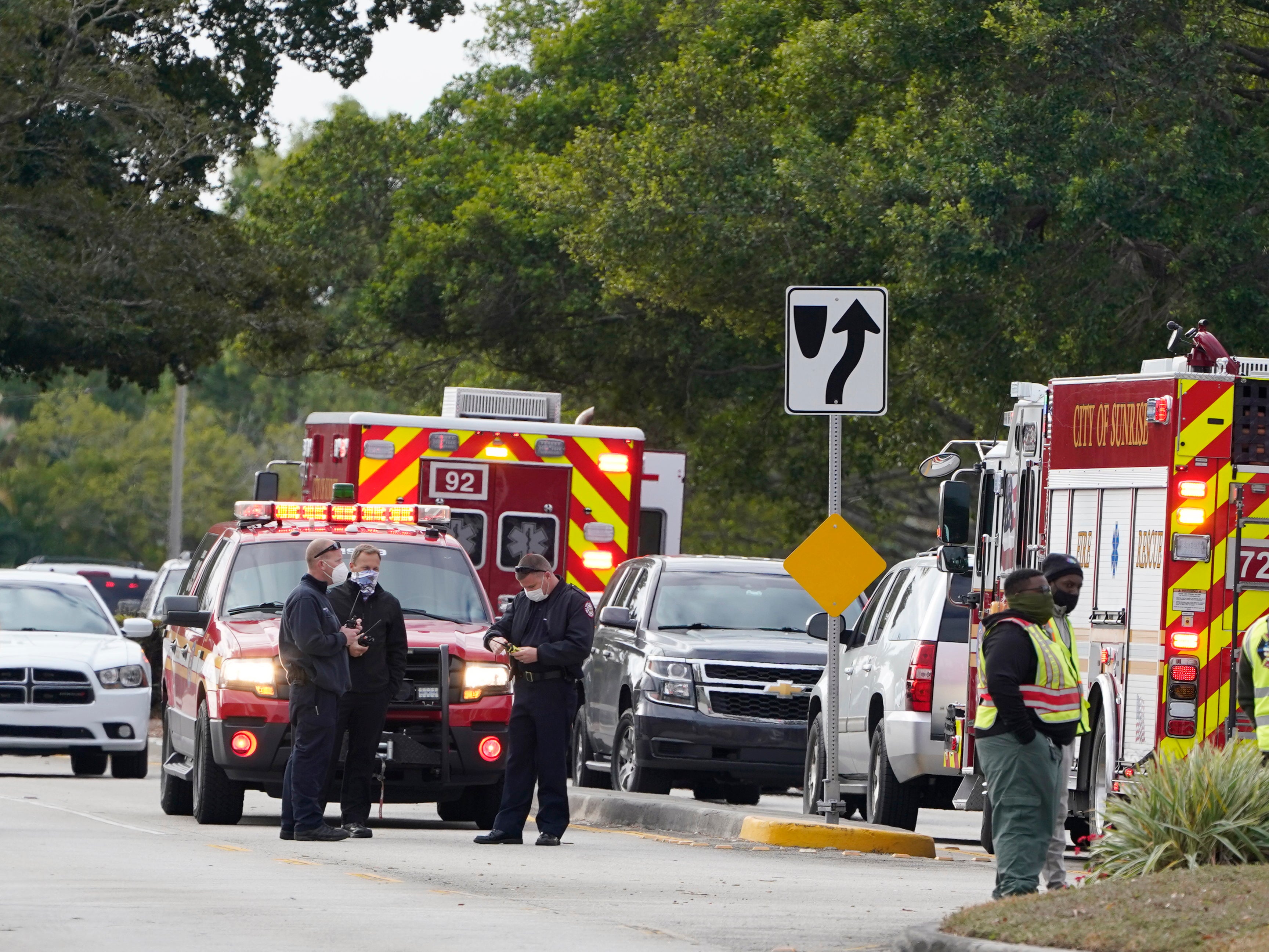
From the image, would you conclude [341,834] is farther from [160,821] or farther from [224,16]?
[224,16]

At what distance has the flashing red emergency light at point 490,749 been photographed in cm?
1585

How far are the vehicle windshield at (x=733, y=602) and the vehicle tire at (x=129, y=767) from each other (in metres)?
5.47

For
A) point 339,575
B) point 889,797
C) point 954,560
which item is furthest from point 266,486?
point 954,560

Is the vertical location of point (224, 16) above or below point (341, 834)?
above

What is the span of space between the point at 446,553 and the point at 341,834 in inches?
104

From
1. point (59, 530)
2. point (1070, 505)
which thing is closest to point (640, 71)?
point (1070, 505)

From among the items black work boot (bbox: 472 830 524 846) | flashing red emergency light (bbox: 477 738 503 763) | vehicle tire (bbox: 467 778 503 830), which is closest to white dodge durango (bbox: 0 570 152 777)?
vehicle tire (bbox: 467 778 503 830)

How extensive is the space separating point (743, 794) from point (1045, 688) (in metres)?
11.1

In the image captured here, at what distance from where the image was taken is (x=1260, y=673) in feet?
39.4

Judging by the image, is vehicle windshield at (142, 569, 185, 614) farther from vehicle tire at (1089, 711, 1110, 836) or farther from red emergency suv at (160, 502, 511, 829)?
vehicle tire at (1089, 711, 1110, 836)

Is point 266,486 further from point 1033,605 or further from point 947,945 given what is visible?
point 947,945

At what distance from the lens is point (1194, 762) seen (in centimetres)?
1133

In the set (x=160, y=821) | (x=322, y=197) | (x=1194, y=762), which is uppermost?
(x=322, y=197)

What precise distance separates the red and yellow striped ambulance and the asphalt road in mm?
1187
